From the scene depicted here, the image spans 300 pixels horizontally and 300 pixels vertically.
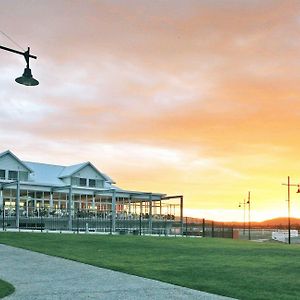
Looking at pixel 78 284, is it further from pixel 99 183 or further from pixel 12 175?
pixel 99 183

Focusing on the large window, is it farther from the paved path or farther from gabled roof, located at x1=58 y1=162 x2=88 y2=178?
the paved path

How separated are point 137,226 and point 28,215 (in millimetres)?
13272

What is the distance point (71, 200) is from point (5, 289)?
4080cm

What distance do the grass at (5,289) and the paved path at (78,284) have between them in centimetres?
14

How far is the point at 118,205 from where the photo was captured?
64.8 metres

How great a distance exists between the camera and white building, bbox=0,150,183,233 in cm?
5200

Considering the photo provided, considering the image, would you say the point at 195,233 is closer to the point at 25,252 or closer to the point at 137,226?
the point at 137,226

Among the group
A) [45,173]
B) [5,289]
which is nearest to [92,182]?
[45,173]

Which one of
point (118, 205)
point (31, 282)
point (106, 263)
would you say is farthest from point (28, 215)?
point (31, 282)

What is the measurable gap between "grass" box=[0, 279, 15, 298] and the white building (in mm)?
37530

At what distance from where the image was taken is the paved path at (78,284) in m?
9.43

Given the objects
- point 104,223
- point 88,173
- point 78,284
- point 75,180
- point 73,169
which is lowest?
point 104,223

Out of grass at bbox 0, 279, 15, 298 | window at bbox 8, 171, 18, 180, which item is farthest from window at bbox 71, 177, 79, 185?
grass at bbox 0, 279, 15, 298

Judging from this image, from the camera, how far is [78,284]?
35.4 feet
